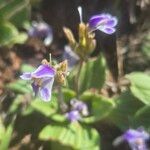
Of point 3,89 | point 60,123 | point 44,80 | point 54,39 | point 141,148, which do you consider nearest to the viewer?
point 44,80

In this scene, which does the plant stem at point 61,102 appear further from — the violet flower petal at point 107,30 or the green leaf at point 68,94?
the violet flower petal at point 107,30

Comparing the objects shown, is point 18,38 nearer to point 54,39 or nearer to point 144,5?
point 54,39

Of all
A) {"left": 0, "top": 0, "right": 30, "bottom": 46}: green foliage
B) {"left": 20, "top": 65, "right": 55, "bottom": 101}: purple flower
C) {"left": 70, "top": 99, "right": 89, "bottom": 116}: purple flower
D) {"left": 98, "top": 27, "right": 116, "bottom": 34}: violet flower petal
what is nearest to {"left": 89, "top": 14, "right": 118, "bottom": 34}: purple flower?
{"left": 98, "top": 27, "right": 116, "bottom": 34}: violet flower petal

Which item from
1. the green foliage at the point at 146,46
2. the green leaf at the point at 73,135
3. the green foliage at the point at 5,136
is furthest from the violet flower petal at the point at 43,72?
the green foliage at the point at 146,46

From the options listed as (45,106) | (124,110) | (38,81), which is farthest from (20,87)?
(38,81)

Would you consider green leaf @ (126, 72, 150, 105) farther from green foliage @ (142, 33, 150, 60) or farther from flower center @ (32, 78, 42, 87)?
flower center @ (32, 78, 42, 87)

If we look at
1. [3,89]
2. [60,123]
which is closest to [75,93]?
[60,123]
